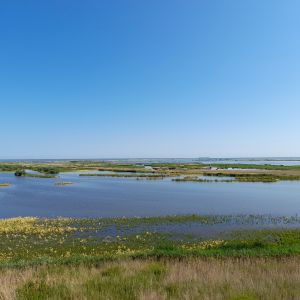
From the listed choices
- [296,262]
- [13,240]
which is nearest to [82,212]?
[13,240]

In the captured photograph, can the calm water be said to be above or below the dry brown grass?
below

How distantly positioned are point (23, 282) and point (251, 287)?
5780mm

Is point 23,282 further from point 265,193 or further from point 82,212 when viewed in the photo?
point 265,193

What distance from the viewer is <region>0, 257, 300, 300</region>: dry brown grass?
787 centimetres

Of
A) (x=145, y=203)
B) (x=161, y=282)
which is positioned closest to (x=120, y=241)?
(x=161, y=282)

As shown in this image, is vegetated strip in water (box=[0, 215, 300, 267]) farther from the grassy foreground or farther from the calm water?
the calm water

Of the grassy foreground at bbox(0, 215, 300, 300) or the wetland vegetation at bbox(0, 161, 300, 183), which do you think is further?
the wetland vegetation at bbox(0, 161, 300, 183)

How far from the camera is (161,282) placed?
9180mm

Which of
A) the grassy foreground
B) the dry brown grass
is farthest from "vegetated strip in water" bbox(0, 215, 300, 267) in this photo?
the dry brown grass

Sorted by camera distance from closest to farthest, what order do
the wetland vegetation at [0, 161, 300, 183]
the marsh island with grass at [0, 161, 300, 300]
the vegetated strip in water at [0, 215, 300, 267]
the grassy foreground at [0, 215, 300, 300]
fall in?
the grassy foreground at [0, 215, 300, 300] < the marsh island with grass at [0, 161, 300, 300] < the vegetated strip in water at [0, 215, 300, 267] < the wetland vegetation at [0, 161, 300, 183]

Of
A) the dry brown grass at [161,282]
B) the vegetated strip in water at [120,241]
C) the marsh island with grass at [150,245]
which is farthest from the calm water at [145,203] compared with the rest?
the dry brown grass at [161,282]

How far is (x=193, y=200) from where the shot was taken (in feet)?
132

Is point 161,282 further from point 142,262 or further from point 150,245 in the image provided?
point 150,245

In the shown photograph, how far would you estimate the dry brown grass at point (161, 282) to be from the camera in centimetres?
787
